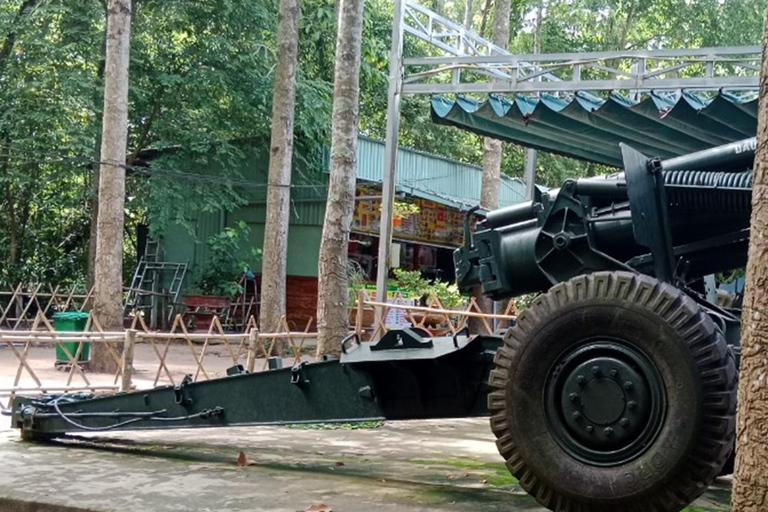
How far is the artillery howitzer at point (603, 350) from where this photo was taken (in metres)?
4.19

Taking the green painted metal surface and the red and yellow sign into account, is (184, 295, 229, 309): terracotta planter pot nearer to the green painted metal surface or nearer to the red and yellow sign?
the green painted metal surface

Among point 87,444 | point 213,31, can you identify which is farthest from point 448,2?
point 87,444

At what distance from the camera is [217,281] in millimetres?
25859

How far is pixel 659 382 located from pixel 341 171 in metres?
7.78

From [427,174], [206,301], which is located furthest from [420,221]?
[206,301]

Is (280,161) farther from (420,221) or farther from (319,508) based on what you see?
(319,508)

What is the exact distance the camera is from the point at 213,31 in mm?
25125

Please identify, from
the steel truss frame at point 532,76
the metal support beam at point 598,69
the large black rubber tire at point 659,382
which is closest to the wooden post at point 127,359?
the steel truss frame at point 532,76

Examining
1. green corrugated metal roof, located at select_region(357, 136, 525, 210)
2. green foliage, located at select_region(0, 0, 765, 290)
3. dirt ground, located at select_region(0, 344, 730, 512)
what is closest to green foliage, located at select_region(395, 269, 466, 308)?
green corrugated metal roof, located at select_region(357, 136, 525, 210)

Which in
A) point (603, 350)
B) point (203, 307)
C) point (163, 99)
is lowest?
point (203, 307)

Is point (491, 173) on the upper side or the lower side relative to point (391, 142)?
upper

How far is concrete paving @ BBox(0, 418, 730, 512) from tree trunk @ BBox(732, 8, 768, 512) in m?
2.31

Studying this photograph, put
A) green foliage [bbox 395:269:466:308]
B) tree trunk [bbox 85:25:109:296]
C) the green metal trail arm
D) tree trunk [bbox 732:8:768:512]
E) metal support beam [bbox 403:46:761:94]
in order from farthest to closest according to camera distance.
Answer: tree trunk [bbox 85:25:109:296], green foliage [bbox 395:269:466:308], metal support beam [bbox 403:46:761:94], the green metal trail arm, tree trunk [bbox 732:8:768:512]

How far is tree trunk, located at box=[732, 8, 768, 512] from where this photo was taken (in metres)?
3.00
